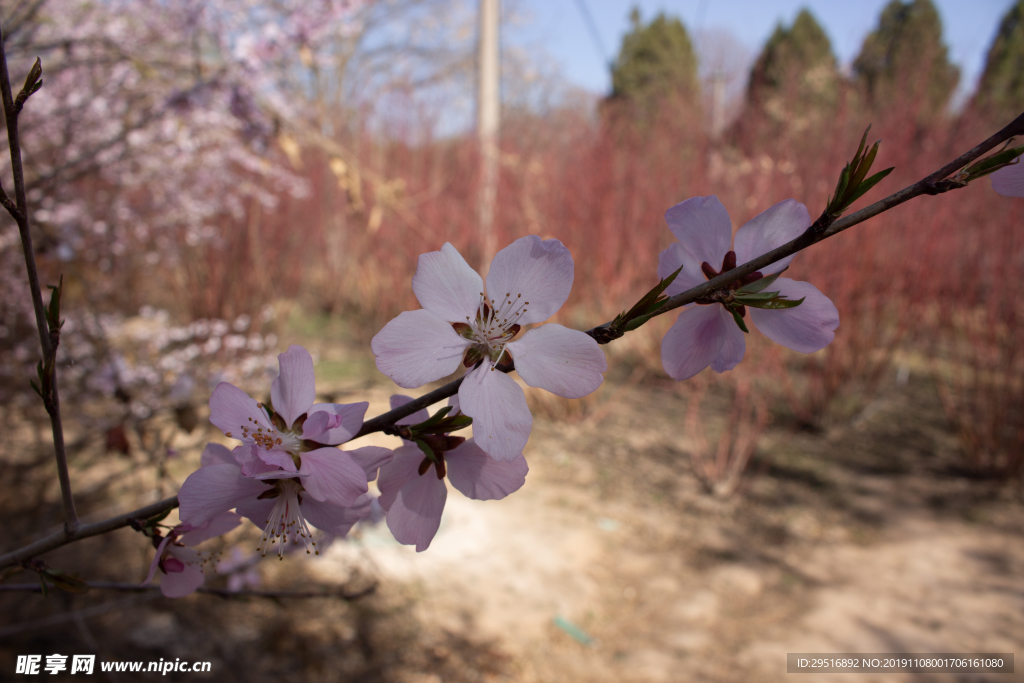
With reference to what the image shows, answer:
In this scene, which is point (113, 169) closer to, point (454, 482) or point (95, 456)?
point (95, 456)

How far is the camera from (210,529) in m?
0.60

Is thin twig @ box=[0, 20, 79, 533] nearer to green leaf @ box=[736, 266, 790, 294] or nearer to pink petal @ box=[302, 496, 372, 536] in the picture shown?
pink petal @ box=[302, 496, 372, 536]

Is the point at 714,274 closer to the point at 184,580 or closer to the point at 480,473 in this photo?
the point at 480,473

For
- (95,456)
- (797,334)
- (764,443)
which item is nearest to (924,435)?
(764,443)

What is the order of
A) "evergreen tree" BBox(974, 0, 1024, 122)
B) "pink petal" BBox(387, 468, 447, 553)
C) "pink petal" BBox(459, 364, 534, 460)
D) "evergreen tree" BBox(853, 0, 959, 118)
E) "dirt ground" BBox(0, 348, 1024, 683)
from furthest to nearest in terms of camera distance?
"evergreen tree" BBox(974, 0, 1024, 122), "evergreen tree" BBox(853, 0, 959, 118), "dirt ground" BBox(0, 348, 1024, 683), "pink petal" BBox(387, 468, 447, 553), "pink petal" BBox(459, 364, 534, 460)

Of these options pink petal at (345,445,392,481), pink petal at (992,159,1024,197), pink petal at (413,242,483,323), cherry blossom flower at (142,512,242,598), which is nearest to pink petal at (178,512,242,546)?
cherry blossom flower at (142,512,242,598)

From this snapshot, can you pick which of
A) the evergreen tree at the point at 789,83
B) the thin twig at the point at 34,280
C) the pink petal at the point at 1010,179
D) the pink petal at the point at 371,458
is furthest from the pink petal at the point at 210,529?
the evergreen tree at the point at 789,83

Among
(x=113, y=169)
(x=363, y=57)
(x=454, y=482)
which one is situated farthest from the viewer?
(x=363, y=57)

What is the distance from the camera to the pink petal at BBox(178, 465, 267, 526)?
1.45ft

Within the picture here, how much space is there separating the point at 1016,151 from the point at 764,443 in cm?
455

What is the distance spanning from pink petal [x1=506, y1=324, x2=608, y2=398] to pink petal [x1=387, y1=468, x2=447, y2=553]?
145 mm

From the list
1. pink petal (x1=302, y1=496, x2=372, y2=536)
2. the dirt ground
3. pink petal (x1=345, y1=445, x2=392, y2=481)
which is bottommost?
the dirt ground

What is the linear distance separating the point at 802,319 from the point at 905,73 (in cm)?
591

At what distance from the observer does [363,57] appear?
13648 mm
